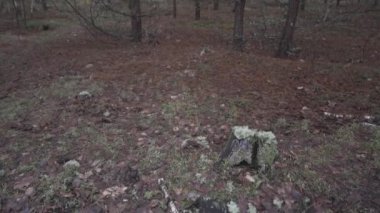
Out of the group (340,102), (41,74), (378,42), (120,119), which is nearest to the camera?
(120,119)

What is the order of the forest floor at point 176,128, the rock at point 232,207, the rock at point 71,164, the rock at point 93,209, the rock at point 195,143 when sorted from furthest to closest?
the rock at point 195,143 < the rock at point 71,164 < the forest floor at point 176,128 < the rock at point 93,209 < the rock at point 232,207

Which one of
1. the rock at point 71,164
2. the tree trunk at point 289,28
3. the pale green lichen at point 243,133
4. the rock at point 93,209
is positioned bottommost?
the rock at point 93,209

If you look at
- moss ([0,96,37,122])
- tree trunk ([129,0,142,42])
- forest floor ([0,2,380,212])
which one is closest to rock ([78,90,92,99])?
forest floor ([0,2,380,212])

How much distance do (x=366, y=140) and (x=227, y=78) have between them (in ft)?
8.95

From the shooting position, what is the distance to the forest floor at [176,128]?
306cm

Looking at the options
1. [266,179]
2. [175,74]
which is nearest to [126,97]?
[175,74]

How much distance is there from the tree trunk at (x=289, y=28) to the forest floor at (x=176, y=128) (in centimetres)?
36

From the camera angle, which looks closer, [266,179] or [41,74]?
[266,179]

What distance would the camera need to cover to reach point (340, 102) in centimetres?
497

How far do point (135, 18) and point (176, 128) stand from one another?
635 centimetres

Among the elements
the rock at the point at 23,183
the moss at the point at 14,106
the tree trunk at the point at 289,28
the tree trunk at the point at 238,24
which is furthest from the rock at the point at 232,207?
the tree trunk at the point at 289,28

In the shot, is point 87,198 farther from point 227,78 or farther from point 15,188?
point 227,78

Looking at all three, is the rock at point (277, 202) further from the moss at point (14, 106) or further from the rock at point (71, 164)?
the moss at point (14, 106)

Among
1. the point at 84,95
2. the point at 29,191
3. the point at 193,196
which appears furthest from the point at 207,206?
the point at 84,95
